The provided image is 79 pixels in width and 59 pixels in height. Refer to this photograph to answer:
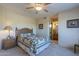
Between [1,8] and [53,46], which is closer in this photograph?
[1,8]

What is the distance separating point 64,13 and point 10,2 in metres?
1.20

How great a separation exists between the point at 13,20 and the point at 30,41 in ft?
1.97

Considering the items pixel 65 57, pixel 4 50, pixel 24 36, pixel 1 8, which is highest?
pixel 1 8

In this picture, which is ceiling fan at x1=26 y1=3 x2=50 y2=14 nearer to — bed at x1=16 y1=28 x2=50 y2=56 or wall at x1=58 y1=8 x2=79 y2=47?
wall at x1=58 y1=8 x2=79 y2=47

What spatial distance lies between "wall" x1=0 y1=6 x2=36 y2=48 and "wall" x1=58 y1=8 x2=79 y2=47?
24.7 inches

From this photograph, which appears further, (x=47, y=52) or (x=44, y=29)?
(x=44, y=29)

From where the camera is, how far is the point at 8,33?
2.36 metres

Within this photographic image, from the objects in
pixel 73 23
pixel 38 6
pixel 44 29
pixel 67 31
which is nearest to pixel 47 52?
pixel 44 29

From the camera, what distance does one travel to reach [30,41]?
7.43 ft

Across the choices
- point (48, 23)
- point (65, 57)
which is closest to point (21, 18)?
point (48, 23)

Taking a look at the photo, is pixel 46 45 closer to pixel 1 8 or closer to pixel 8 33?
pixel 8 33

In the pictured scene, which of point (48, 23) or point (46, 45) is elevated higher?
point (48, 23)

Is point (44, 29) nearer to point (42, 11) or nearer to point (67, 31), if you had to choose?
point (42, 11)

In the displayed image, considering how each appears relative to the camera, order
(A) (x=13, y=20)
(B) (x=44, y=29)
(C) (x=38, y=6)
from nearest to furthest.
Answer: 1. (C) (x=38, y=6)
2. (A) (x=13, y=20)
3. (B) (x=44, y=29)
